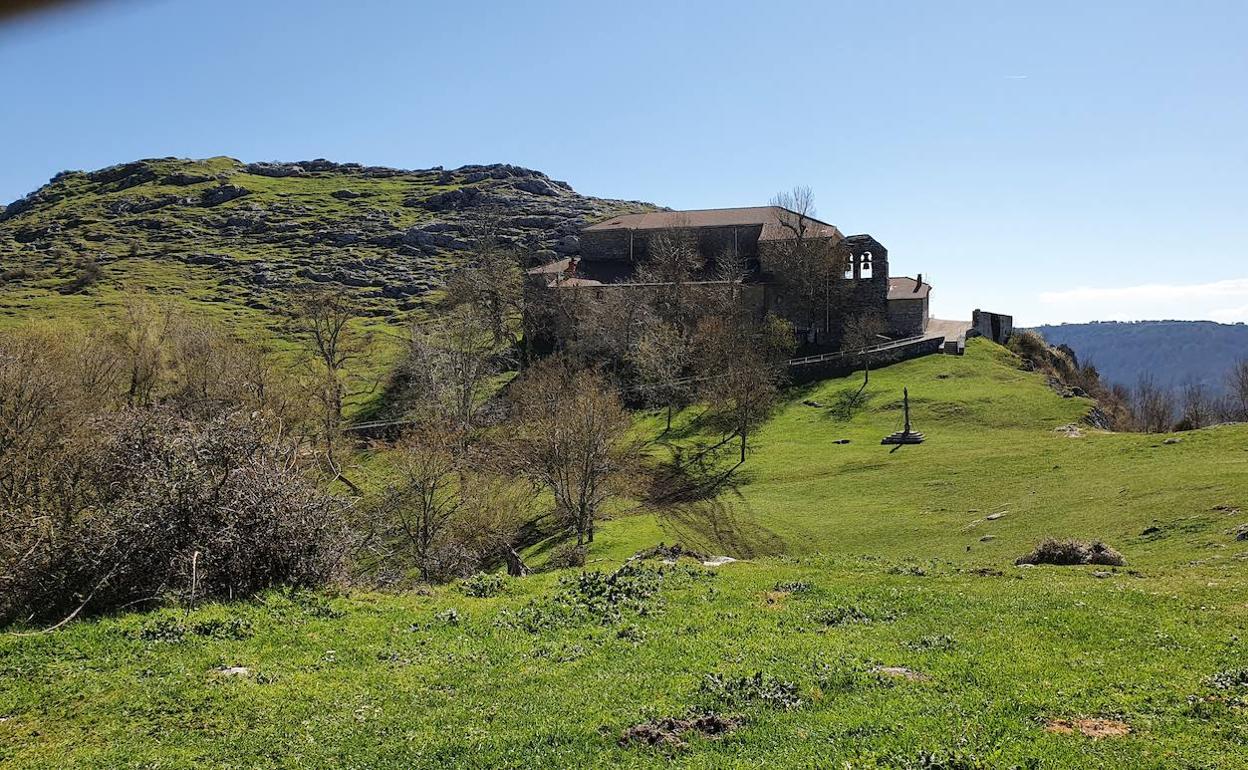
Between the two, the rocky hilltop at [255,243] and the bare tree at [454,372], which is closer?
the bare tree at [454,372]

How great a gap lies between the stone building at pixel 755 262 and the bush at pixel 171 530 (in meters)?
73.7

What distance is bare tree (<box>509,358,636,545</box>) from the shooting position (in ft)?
147

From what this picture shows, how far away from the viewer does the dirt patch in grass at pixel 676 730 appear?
35.9 feet

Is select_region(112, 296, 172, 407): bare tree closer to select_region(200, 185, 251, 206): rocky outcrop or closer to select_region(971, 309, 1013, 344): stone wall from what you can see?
select_region(971, 309, 1013, 344): stone wall

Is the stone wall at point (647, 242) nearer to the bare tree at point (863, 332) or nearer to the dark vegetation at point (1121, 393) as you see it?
the bare tree at point (863, 332)

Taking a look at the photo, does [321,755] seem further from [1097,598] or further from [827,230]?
[827,230]

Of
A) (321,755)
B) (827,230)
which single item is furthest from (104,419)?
(827,230)

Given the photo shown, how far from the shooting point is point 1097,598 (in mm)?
17031

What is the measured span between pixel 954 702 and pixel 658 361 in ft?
210

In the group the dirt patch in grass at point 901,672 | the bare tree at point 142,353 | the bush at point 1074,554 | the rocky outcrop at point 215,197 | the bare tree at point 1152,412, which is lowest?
the bare tree at point 1152,412

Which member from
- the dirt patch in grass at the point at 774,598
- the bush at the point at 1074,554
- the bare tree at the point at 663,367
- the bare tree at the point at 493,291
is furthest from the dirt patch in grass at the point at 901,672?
the bare tree at the point at 493,291

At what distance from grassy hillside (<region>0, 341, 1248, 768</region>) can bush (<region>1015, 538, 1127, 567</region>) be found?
153 cm

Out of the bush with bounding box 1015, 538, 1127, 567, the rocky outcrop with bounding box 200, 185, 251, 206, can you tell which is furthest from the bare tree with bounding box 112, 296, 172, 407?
the rocky outcrop with bounding box 200, 185, 251, 206

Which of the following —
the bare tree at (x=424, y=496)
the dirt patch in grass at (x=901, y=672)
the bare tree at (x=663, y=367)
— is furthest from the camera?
the bare tree at (x=663, y=367)
